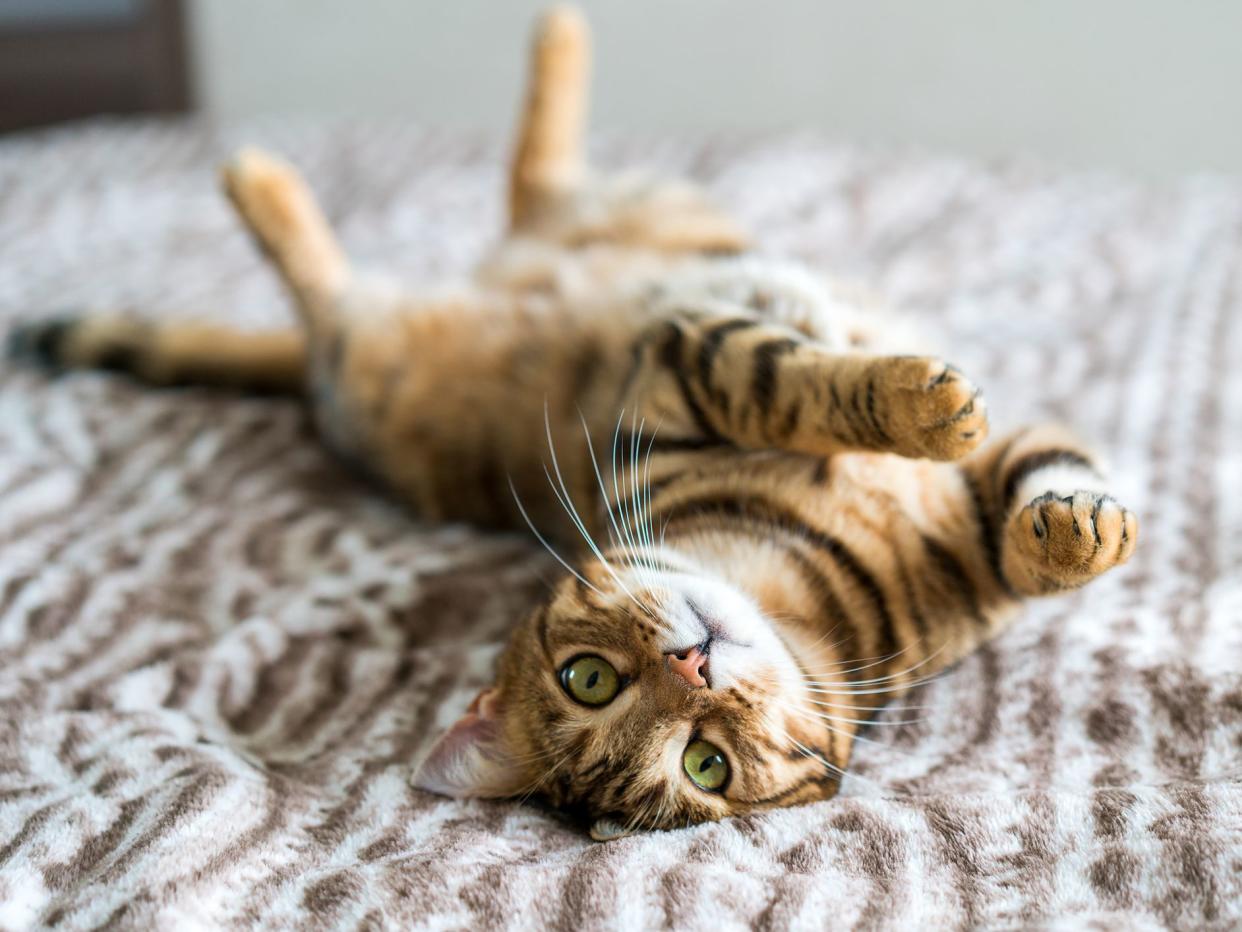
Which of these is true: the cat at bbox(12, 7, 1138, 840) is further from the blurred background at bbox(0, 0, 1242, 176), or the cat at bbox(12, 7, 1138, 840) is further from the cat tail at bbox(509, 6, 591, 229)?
the blurred background at bbox(0, 0, 1242, 176)

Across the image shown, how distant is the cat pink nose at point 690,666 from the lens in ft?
3.23

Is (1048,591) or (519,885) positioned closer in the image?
(519,885)

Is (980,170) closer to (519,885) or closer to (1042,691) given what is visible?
(1042,691)

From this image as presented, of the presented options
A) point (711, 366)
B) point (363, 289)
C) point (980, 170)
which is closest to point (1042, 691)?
point (711, 366)

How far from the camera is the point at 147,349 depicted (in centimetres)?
183

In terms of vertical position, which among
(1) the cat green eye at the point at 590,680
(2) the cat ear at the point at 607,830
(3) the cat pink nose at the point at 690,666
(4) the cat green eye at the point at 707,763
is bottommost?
(2) the cat ear at the point at 607,830

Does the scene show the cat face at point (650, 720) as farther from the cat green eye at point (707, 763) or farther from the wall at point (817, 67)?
the wall at point (817, 67)

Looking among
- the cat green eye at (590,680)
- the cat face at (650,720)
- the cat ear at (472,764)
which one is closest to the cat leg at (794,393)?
the cat face at (650,720)

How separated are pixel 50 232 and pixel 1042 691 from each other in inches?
86.8

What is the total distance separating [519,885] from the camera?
835 millimetres

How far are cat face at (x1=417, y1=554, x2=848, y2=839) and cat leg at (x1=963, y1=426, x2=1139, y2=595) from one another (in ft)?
0.80

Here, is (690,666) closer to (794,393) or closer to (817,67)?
(794,393)

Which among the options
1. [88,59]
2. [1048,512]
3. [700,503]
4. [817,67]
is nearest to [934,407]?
[1048,512]

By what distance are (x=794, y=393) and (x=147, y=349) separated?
3.89 ft
